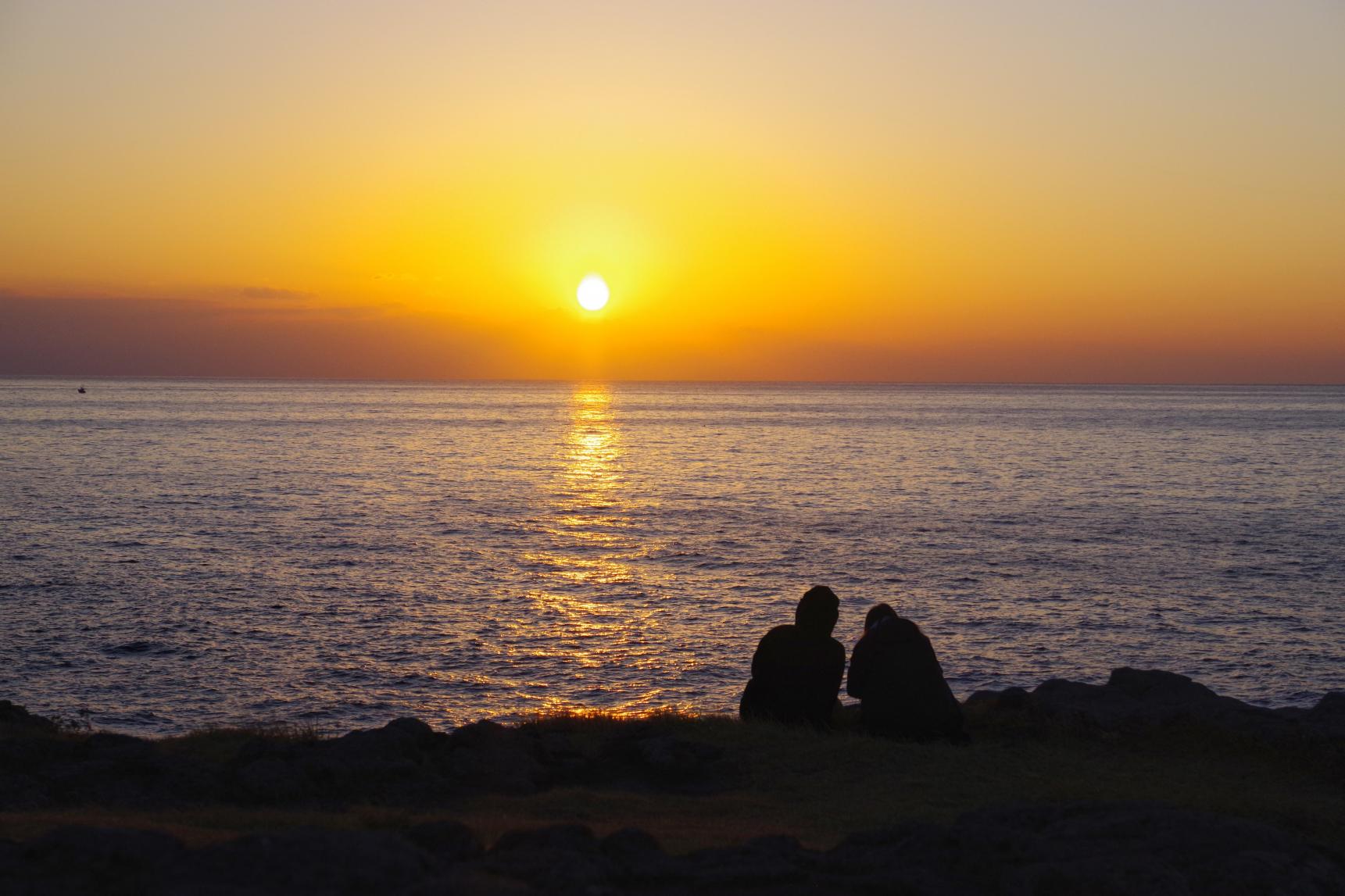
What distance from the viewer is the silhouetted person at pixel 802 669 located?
12.9m

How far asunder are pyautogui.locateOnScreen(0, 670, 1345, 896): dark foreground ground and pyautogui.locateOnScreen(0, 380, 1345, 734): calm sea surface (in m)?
7.46

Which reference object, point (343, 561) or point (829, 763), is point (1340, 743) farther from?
point (343, 561)

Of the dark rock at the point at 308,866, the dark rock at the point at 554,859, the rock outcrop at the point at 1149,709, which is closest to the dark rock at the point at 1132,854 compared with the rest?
the dark rock at the point at 554,859

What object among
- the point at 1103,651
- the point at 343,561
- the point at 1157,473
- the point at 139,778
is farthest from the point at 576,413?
the point at 139,778

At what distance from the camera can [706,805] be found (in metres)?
10.5

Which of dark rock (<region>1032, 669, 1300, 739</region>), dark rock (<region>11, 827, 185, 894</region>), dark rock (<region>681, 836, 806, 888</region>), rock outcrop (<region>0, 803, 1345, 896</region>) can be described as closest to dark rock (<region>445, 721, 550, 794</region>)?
rock outcrop (<region>0, 803, 1345, 896</region>)

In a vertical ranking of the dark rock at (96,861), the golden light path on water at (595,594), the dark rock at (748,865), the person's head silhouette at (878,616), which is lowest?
the golden light path on water at (595,594)

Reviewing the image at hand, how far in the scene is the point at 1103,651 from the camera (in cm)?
2453

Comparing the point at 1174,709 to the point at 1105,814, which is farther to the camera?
the point at 1174,709

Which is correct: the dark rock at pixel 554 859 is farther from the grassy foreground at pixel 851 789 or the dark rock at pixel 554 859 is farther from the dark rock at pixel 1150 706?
the dark rock at pixel 1150 706

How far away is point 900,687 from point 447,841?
6683mm

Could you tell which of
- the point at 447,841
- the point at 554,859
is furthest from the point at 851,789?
the point at 447,841

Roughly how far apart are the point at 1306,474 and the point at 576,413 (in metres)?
139

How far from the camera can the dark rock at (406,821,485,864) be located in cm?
730
